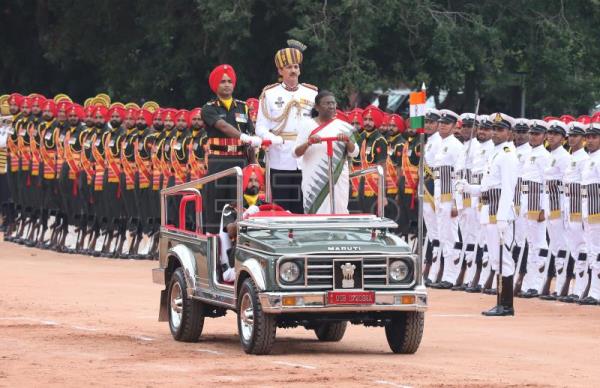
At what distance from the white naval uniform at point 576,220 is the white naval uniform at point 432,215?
2.65 m

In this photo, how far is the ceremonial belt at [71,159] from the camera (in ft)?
100

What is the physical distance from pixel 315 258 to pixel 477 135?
887 cm

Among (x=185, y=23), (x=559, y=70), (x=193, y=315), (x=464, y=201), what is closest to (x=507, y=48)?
(x=559, y=70)

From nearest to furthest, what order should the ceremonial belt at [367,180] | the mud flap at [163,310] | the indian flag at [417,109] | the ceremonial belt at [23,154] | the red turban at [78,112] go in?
the mud flap at [163,310], the indian flag at [417,109], the ceremonial belt at [367,180], the red turban at [78,112], the ceremonial belt at [23,154]

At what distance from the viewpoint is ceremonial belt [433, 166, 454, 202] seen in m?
24.7

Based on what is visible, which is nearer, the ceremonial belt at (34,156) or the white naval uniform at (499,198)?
the white naval uniform at (499,198)

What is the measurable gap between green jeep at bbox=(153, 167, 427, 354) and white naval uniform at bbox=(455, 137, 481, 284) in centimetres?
781

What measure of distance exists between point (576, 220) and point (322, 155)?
6.42 m

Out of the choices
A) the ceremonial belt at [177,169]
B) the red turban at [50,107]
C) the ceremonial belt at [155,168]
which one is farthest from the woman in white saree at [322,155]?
the red turban at [50,107]

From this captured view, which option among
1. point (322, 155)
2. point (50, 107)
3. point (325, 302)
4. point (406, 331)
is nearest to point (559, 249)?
point (322, 155)

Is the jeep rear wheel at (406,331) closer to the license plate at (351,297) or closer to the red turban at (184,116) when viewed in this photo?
the license plate at (351,297)

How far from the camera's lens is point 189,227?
2727cm

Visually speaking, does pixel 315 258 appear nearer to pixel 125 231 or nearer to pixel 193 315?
pixel 193 315

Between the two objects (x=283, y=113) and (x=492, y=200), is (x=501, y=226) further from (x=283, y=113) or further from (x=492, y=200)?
(x=283, y=113)
